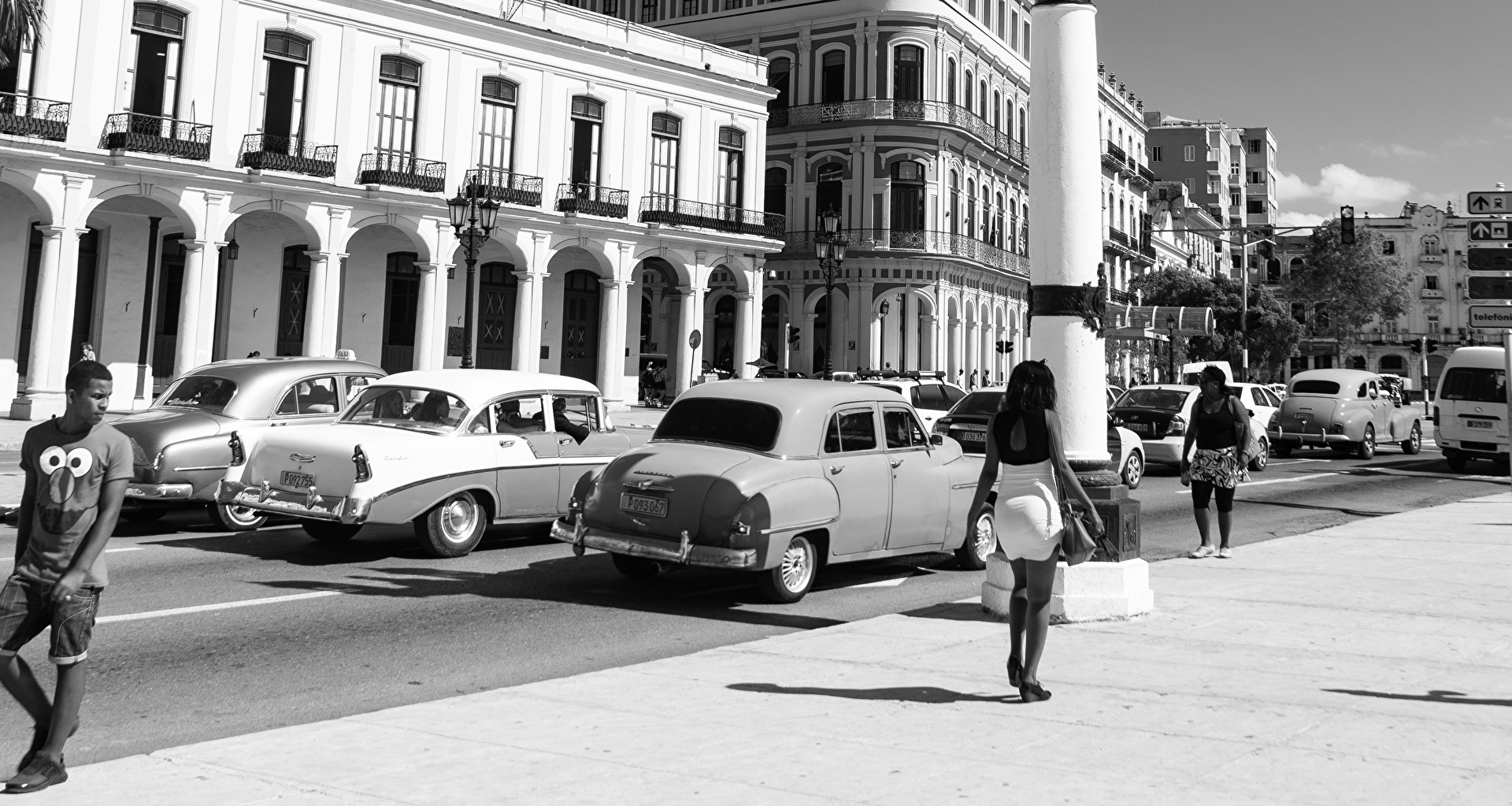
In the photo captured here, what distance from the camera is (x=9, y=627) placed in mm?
4527

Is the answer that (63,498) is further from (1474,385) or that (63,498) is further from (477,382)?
(1474,385)

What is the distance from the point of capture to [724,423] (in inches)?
384

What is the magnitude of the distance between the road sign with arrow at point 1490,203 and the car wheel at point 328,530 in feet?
37.0

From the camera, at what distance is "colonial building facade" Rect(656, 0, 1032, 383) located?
4969cm

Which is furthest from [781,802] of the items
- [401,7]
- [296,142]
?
[401,7]

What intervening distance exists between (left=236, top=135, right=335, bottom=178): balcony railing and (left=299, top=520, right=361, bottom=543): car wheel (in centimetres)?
2079

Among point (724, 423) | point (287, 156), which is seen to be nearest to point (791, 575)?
point (724, 423)

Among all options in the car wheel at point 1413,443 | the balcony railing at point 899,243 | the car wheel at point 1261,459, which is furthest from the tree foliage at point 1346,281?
the car wheel at point 1261,459

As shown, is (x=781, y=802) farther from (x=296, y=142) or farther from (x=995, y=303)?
(x=995, y=303)

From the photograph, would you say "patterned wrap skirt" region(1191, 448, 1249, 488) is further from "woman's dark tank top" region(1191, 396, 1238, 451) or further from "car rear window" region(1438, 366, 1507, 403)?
"car rear window" region(1438, 366, 1507, 403)

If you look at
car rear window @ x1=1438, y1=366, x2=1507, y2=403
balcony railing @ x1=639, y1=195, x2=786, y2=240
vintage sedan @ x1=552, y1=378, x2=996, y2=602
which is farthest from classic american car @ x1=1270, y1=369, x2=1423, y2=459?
vintage sedan @ x1=552, y1=378, x2=996, y2=602

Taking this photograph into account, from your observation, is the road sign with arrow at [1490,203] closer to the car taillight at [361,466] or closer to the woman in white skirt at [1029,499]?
the woman in white skirt at [1029,499]

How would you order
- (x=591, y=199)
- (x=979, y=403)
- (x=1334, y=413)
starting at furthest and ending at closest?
(x=591, y=199) < (x=1334, y=413) < (x=979, y=403)

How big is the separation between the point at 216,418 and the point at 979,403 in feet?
35.0
